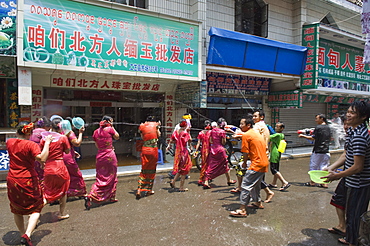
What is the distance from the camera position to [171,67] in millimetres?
8398

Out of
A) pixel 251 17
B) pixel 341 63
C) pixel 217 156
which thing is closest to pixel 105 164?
pixel 217 156

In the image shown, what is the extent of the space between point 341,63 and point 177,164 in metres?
11.6

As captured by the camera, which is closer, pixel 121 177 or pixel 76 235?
pixel 76 235

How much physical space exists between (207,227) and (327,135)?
393cm

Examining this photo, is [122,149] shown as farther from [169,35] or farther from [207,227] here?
[207,227]

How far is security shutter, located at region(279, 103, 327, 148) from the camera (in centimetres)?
1316

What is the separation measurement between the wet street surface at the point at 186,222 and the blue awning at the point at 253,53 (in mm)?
5487

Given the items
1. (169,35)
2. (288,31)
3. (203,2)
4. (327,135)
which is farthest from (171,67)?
(288,31)

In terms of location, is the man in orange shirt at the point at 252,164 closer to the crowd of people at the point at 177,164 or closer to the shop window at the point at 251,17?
the crowd of people at the point at 177,164

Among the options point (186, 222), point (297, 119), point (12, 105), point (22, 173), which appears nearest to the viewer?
point (22, 173)

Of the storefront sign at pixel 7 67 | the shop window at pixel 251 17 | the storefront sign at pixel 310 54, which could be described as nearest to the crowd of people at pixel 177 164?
the storefront sign at pixel 7 67

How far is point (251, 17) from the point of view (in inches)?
455

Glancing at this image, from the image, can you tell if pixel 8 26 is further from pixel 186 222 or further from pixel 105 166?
pixel 186 222

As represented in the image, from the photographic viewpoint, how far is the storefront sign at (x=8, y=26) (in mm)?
6125
